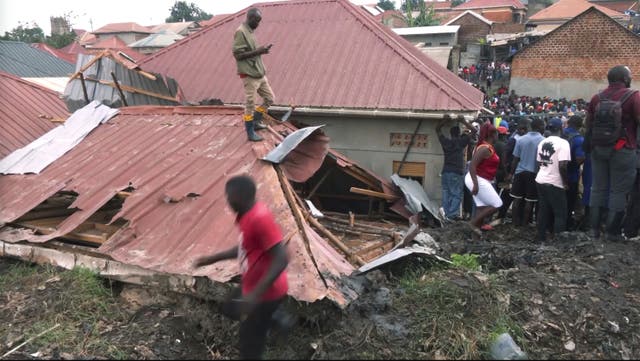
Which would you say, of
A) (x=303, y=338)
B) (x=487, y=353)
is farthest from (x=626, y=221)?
(x=303, y=338)

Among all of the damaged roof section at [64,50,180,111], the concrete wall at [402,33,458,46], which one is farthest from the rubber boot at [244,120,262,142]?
the concrete wall at [402,33,458,46]

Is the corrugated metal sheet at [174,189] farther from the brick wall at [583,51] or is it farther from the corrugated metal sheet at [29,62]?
the brick wall at [583,51]

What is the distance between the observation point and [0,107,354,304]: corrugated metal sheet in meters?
4.85

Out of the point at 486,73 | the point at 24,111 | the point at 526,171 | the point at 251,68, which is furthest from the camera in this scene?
the point at 486,73

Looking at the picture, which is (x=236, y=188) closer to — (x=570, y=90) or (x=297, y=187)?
(x=297, y=187)

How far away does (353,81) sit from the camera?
9992 millimetres

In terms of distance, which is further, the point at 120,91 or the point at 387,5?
the point at 387,5

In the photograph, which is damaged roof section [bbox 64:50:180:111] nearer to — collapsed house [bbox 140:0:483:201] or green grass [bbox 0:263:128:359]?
collapsed house [bbox 140:0:483:201]

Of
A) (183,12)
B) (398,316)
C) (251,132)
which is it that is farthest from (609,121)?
(183,12)

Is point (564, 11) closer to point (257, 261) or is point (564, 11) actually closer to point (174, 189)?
point (174, 189)

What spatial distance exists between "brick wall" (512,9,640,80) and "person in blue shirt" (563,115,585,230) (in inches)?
826

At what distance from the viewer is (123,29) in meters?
56.2

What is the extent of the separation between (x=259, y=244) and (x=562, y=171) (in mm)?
4785

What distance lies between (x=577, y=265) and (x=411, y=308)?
226 cm
